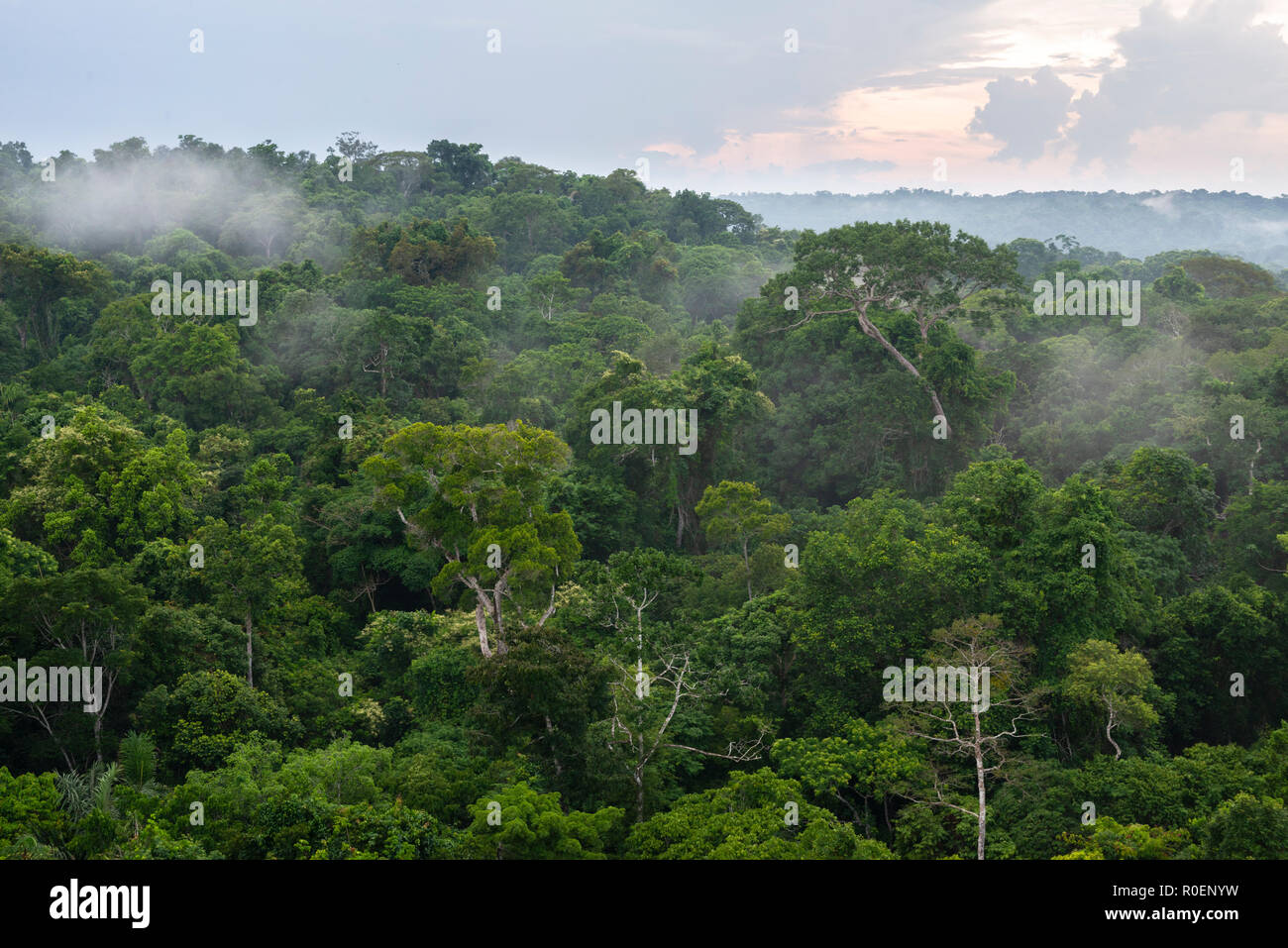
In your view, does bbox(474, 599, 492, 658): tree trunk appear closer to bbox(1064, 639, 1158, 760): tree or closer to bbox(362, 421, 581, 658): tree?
bbox(362, 421, 581, 658): tree

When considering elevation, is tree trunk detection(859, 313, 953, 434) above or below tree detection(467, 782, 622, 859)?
above

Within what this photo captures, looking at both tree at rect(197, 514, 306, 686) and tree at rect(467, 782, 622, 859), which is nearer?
tree at rect(467, 782, 622, 859)

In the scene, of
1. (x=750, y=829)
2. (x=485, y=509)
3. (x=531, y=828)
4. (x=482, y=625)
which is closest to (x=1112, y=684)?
(x=750, y=829)

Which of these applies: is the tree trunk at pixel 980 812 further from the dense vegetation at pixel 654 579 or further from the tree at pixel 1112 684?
the tree at pixel 1112 684

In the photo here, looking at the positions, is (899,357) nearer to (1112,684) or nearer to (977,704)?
(1112,684)

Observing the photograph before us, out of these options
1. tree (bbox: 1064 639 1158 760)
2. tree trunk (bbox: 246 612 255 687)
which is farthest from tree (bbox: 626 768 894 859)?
tree trunk (bbox: 246 612 255 687)

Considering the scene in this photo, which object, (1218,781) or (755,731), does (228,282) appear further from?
(1218,781)
